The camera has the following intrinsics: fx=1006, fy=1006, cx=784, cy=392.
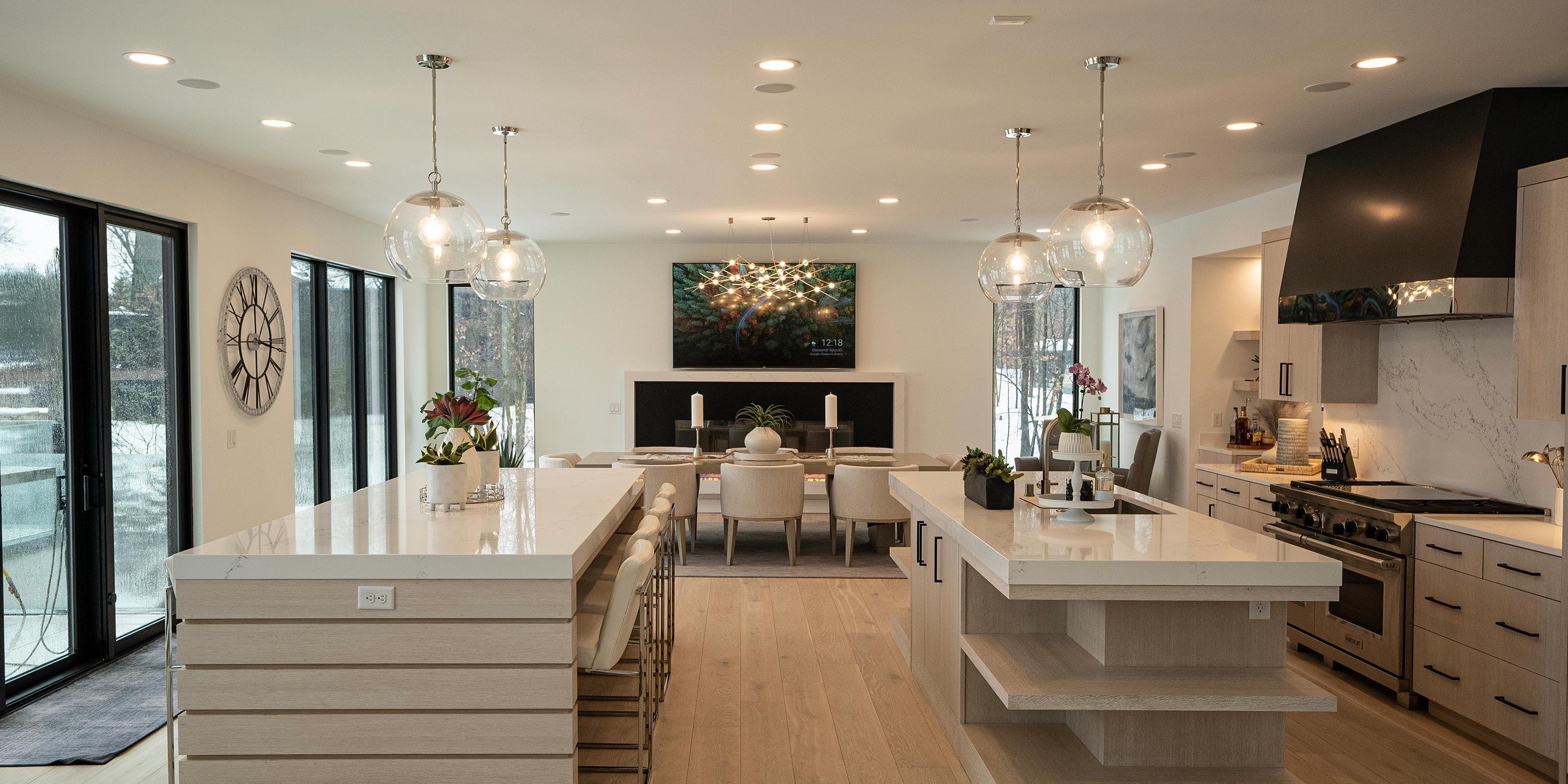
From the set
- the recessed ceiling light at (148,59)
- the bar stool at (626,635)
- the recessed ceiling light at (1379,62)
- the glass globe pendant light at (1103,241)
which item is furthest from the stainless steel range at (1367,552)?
the recessed ceiling light at (148,59)

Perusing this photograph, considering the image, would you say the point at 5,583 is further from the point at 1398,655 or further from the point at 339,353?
the point at 1398,655

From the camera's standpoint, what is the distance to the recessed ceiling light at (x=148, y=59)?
144 inches

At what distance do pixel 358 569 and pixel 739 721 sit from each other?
6.22 ft

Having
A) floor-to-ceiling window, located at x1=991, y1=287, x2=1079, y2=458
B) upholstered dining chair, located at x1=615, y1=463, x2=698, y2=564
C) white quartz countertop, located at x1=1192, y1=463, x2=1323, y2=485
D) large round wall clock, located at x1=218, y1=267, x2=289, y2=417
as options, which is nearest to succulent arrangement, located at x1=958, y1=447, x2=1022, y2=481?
white quartz countertop, located at x1=1192, y1=463, x2=1323, y2=485

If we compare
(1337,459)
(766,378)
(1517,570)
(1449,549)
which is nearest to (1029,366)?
(766,378)

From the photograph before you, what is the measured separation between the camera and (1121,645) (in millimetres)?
3141

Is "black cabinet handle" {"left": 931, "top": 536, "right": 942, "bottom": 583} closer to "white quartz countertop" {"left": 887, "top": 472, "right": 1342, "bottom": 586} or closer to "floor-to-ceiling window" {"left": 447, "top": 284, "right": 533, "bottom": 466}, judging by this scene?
"white quartz countertop" {"left": 887, "top": 472, "right": 1342, "bottom": 586}

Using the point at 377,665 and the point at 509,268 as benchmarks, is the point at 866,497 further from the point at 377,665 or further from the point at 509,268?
the point at 377,665

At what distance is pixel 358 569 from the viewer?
2.73 meters

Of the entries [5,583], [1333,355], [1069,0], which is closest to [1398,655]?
[1333,355]

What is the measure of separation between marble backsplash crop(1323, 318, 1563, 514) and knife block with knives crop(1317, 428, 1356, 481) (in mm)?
158

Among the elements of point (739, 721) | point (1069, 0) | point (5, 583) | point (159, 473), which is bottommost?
point (739, 721)

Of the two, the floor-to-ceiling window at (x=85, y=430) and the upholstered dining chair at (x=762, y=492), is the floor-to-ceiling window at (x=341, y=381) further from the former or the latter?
the upholstered dining chair at (x=762, y=492)

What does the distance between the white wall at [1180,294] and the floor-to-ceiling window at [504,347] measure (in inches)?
223
